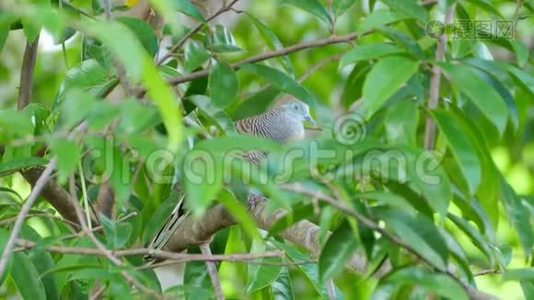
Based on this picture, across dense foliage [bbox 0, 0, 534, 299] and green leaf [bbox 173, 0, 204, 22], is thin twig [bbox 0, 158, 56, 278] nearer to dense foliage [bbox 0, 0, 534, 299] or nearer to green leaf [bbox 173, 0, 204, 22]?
dense foliage [bbox 0, 0, 534, 299]

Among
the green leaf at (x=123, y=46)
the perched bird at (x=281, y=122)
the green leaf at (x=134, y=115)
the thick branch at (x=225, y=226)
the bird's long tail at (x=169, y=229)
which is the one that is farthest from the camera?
the perched bird at (x=281, y=122)

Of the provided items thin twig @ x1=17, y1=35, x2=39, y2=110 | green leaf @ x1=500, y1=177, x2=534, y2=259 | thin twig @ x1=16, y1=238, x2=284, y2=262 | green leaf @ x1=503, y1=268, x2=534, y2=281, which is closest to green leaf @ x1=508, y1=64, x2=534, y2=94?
green leaf @ x1=500, y1=177, x2=534, y2=259

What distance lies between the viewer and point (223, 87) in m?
1.06

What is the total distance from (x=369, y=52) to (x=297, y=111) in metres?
1.28

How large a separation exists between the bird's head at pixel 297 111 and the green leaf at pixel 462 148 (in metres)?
1.25

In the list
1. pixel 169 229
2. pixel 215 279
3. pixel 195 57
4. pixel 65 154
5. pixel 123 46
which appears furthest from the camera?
pixel 169 229

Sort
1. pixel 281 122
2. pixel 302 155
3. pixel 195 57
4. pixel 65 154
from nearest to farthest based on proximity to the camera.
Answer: pixel 65 154, pixel 302 155, pixel 195 57, pixel 281 122

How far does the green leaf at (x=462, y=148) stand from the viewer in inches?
34.9

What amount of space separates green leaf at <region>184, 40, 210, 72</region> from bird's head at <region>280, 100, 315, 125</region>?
3.45ft

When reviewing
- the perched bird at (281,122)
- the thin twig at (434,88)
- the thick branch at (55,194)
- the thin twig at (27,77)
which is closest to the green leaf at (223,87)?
the thin twig at (434,88)

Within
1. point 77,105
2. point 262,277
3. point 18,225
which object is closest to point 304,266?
point 262,277

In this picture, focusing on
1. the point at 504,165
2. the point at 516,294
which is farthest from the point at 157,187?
the point at 504,165

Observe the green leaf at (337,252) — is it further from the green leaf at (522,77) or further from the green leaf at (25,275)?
the green leaf at (25,275)

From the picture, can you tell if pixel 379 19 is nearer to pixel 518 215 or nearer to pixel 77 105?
pixel 518 215
